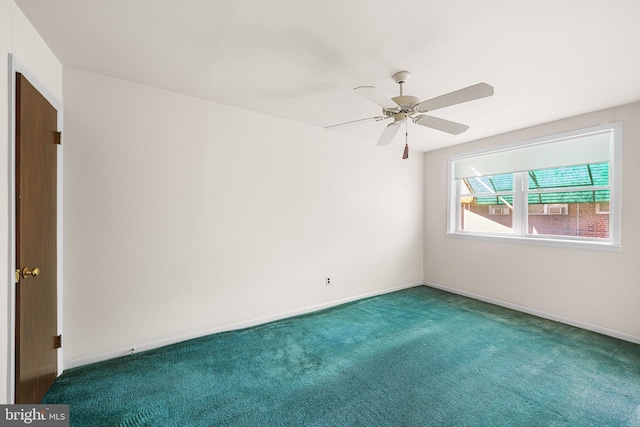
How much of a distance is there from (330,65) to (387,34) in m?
0.52

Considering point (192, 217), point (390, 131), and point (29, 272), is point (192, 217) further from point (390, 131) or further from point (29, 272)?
point (390, 131)

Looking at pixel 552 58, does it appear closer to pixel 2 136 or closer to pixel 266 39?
pixel 266 39

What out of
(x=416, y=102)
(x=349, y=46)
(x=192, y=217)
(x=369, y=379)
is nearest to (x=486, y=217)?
(x=416, y=102)

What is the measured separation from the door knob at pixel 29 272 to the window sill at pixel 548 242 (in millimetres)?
4873

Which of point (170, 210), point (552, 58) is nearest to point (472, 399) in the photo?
point (552, 58)

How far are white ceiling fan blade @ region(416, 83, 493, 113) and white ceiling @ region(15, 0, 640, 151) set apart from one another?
339mm

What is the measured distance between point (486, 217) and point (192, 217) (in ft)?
13.6

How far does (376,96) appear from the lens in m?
2.00

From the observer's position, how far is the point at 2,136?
1.43 meters

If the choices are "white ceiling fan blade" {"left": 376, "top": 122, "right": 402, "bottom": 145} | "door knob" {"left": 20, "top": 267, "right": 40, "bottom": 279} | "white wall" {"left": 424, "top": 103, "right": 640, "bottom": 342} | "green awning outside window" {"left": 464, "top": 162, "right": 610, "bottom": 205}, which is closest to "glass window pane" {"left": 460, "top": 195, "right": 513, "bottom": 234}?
"green awning outside window" {"left": 464, "top": 162, "right": 610, "bottom": 205}

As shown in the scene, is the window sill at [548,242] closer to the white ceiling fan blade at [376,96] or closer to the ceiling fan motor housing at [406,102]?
the ceiling fan motor housing at [406,102]

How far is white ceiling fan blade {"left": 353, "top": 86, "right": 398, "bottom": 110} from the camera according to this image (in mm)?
1885

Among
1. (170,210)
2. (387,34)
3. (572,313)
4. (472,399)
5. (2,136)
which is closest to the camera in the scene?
(2,136)

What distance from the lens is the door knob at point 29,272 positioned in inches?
63.2
